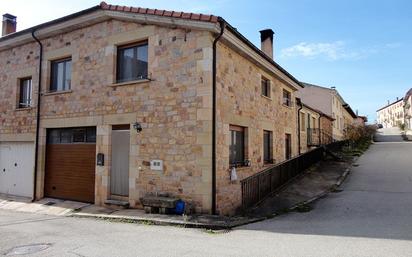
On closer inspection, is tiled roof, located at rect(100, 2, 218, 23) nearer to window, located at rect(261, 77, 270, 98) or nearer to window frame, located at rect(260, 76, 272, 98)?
window frame, located at rect(260, 76, 272, 98)

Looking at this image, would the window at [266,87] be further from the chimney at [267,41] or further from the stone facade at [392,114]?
Result: the stone facade at [392,114]

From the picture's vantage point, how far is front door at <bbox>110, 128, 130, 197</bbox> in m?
10.9

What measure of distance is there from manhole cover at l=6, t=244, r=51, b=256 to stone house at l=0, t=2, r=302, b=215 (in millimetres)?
3859

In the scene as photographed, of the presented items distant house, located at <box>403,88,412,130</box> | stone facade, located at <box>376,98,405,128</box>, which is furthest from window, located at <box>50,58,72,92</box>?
stone facade, located at <box>376,98,405,128</box>

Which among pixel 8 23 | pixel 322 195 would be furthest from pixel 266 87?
pixel 8 23

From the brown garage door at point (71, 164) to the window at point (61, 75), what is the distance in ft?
5.34

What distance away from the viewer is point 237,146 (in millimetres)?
11680

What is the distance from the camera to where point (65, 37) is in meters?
12.6

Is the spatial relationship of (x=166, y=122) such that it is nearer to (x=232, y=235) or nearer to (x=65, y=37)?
(x=232, y=235)

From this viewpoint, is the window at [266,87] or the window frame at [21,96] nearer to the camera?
the window frame at [21,96]

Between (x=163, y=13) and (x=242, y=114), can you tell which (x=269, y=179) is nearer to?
(x=242, y=114)

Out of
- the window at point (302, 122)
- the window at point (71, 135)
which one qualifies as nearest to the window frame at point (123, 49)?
the window at point (71, 135)

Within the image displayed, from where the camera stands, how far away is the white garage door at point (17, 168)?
43.1 ft

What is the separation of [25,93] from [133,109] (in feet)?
20.4
